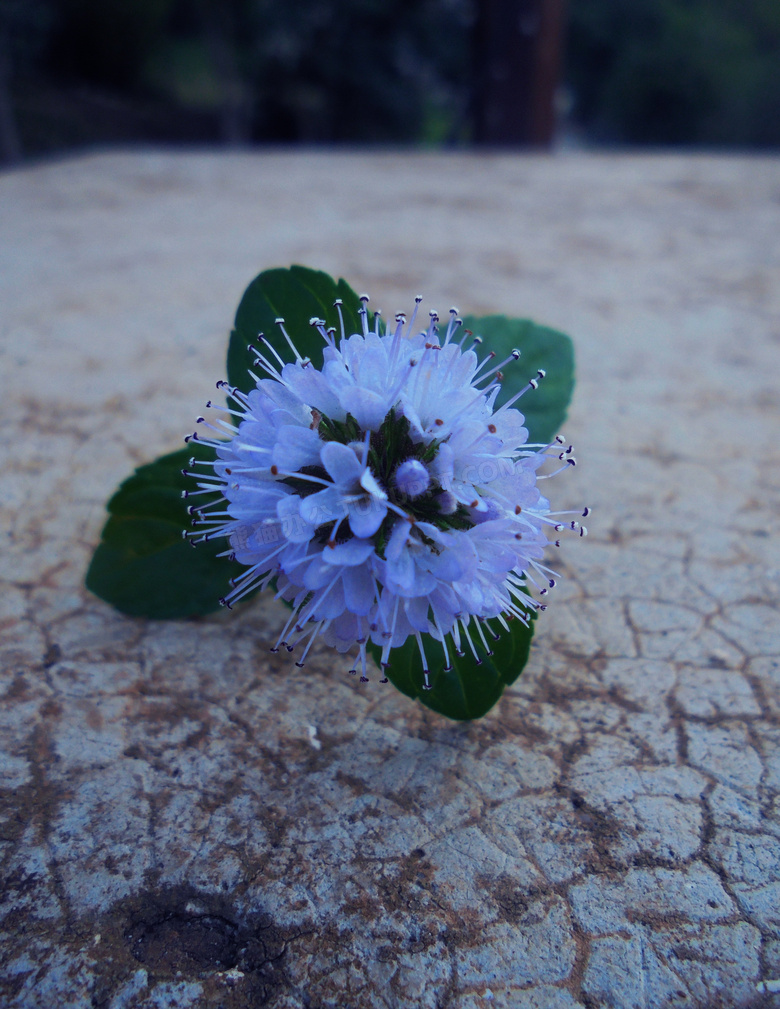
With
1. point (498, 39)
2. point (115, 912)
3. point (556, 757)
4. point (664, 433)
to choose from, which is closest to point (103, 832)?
point (115, 912)

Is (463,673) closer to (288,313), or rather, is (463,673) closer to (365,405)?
(365,405)

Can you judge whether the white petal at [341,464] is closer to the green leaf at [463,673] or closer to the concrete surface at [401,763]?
the green leaf at [463,673]

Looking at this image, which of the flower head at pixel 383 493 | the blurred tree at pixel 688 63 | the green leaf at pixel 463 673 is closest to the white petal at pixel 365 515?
the flower head at pixel 383 493

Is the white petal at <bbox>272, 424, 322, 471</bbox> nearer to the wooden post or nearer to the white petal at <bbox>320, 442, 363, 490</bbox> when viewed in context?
the white petal at <bbox>320, 442, 363, 490</bbox>

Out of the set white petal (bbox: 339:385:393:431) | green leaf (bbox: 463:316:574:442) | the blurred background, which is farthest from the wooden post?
white petal (bbox: 339:385:393:431)

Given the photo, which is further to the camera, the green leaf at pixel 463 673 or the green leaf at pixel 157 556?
the green leaf at pixel 157 556

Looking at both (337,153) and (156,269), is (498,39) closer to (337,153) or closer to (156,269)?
(337,153)
